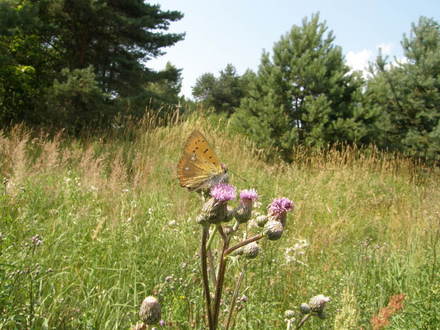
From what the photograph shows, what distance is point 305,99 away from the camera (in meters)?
8.80

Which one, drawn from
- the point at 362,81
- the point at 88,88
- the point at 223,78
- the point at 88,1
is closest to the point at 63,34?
the point at 88,1

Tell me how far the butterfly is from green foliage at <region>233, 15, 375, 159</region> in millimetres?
7107

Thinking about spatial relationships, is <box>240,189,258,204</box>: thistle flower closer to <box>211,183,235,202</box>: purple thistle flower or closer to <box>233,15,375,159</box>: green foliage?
<box>211,183,235,202</box>: purple thistle flower

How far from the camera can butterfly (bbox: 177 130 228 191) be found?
1400 mm

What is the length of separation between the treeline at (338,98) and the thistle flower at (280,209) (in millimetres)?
7216

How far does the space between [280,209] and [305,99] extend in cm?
806

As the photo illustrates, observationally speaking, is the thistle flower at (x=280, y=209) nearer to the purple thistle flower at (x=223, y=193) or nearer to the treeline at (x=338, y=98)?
the purple thistle flower at (x=223, y=193)

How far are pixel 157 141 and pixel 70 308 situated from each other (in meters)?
5.05

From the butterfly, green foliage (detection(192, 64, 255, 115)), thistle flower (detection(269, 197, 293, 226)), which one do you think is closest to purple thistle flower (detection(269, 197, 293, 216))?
thistle flower (detection(269, 197, 293, 226))

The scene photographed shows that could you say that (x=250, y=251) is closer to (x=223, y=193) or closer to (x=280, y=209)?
(x=223, y=193)

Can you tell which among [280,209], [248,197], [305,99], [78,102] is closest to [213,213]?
[248,197]

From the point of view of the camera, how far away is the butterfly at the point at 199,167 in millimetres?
1400

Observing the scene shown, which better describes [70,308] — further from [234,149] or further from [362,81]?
[362,81]

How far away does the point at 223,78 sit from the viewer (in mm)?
35750
